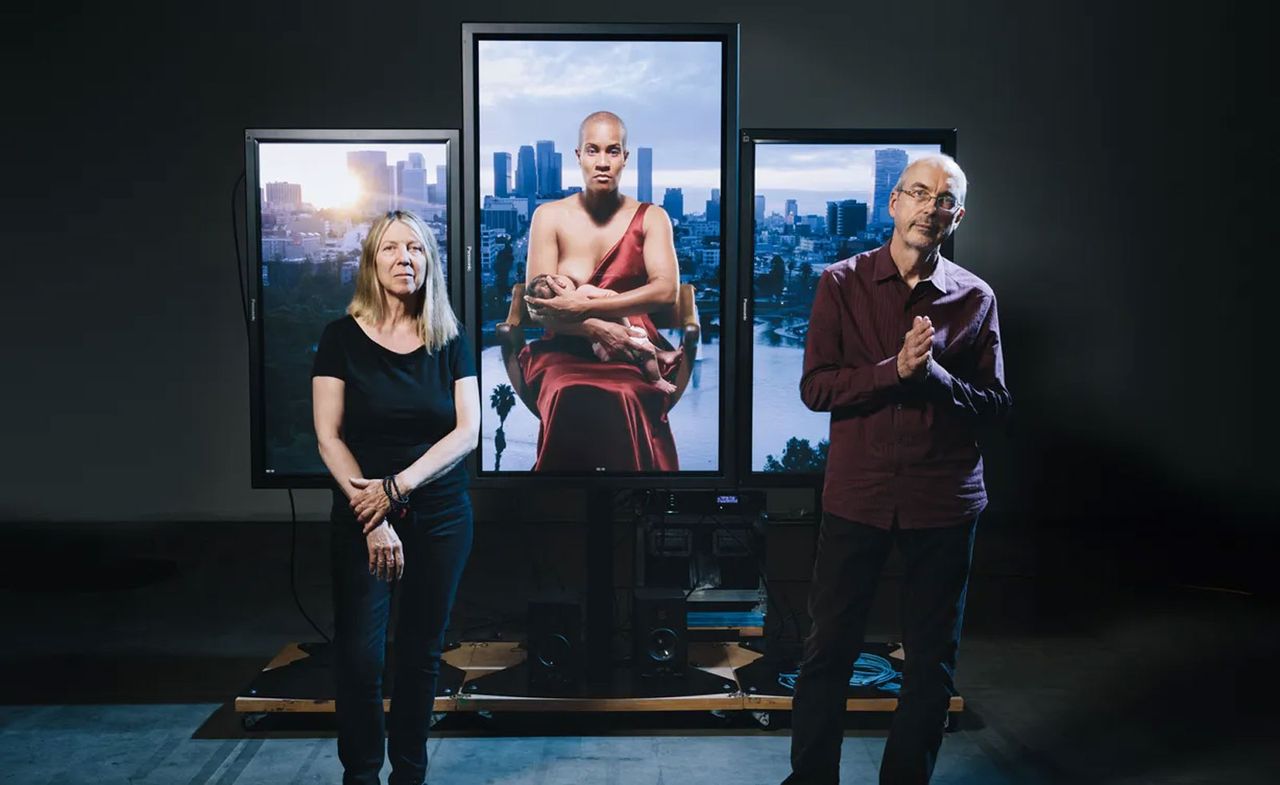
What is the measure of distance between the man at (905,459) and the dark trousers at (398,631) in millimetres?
911

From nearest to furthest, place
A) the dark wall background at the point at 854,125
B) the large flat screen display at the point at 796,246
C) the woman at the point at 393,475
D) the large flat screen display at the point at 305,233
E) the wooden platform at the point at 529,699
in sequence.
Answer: the woman at the point at 393,475, the wooden platform at the point at 529,699, the large flat screen display at the point at 305,233, the large flat screen display at the point at 796,246, the dark wall background at the point at 854,125

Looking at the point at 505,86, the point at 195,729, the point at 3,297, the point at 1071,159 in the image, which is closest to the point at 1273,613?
the point at 1071,159

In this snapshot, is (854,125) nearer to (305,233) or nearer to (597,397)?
(597,397)

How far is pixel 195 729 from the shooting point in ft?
11.9

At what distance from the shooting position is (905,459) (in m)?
2.68

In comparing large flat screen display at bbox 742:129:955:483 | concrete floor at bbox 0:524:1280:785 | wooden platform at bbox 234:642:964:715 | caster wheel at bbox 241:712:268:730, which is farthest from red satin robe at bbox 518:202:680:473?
caster wheel at bbox 241:712:268:730

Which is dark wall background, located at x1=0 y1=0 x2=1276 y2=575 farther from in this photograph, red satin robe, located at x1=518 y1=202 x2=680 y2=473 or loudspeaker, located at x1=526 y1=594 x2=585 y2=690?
red satin robe, located at x1=518 y1=202 x2=680 y2=473

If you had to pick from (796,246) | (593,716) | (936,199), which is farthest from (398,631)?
(796,246)

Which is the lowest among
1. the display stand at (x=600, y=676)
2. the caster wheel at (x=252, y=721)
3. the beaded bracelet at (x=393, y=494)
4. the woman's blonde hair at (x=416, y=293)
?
→ the caster wheel at (x=252, y=721)

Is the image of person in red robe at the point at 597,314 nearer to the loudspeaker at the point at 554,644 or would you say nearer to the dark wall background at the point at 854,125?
the loudspeaker at the point at 554,644

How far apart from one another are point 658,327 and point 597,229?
0.37m

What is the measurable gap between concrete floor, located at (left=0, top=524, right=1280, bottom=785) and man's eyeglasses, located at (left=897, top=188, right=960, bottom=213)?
1.65m

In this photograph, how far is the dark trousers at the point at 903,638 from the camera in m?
2.67

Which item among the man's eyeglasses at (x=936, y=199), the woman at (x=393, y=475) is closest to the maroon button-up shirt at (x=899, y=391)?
the man's eyeglasses at (x=936, y=199)
